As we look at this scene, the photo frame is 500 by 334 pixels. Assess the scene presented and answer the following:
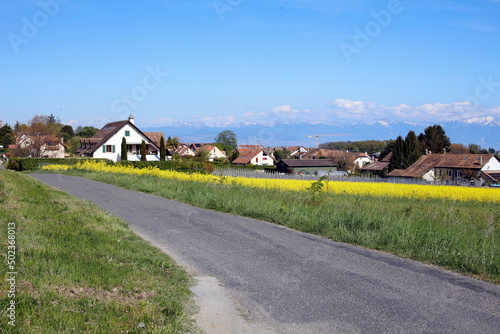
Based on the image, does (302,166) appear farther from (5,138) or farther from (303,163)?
(5,138)

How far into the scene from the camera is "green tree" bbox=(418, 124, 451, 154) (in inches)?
3659

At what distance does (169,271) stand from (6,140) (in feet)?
377

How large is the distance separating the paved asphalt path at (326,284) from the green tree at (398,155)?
78869 millimetres

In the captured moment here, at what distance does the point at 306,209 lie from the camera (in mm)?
12273

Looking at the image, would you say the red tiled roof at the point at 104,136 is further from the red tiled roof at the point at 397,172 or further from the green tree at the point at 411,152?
the green tree at the point at 411,152

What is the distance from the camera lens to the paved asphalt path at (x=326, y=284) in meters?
5.05

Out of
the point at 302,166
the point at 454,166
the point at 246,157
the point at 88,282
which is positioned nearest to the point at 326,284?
the point at 88,282

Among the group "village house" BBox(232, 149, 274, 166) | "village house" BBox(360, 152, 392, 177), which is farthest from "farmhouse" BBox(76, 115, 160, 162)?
"village house" BBox(232, 149, 274, 166)

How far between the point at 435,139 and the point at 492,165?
22.0m

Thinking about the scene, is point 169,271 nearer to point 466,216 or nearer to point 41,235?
point 41,235

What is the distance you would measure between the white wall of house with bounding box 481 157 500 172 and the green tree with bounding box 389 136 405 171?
16.0m

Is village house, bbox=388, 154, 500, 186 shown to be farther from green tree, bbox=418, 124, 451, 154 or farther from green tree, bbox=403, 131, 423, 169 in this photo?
green tree, bbox=418, 124, 451, 154

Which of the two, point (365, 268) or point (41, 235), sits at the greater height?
point (41, 235)

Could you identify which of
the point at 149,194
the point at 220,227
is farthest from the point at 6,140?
the point at 220,227
